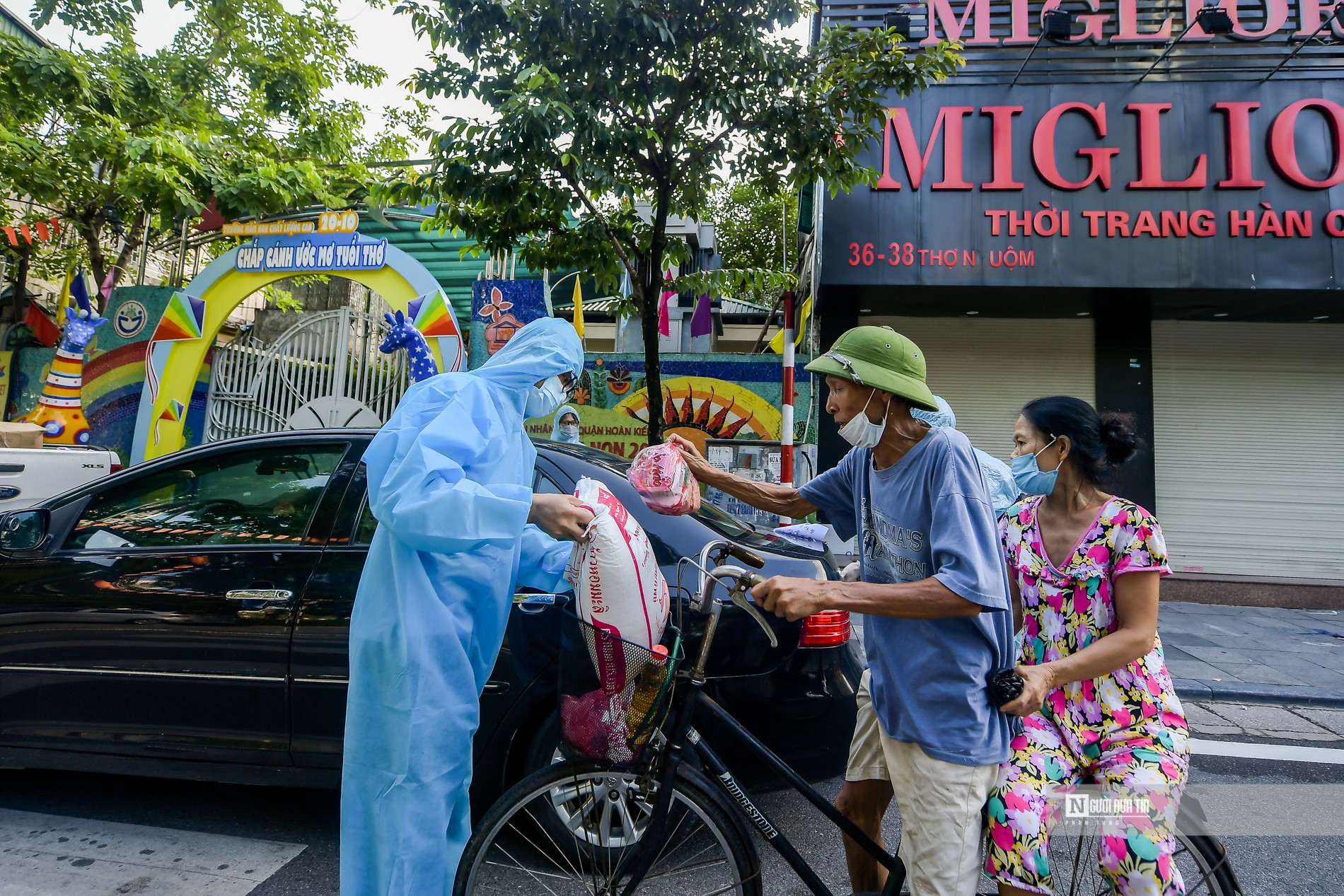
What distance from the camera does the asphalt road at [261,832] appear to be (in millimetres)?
2623

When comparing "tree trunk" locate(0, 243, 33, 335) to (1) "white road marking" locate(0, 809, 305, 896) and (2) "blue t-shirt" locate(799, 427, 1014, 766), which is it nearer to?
(1) "white road marking" locate(0, 809, 305, 896)

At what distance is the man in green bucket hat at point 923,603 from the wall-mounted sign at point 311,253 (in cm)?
812

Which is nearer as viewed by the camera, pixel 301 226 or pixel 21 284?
pixel 301 226

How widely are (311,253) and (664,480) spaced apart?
8.47m

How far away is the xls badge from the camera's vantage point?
9945mm

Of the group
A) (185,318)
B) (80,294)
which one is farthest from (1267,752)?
(80,294)

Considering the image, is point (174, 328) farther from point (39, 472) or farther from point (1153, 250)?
point (1153, 250)

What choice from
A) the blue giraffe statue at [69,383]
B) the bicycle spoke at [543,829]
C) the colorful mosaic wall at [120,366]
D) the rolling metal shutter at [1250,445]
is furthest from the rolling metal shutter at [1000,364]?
the blue giraffe statue at [69,383]

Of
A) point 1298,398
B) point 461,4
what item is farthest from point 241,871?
point 1298,398

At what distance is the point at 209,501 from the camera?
10.6 ft

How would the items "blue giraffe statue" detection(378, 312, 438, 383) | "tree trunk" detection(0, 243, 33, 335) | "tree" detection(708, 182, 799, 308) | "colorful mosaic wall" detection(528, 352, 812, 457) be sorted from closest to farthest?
1. "blue giraffe statue" detection(378, 312, 438, 383)
2. "colorful mosaic wall" detection(528, 352, 812, 457)
3. "tree trunk" detection(0, 243, 33, 335)
4. "tree" detection(708, 182, 799, 308)

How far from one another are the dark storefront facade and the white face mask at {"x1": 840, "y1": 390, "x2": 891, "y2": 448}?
6.55 m

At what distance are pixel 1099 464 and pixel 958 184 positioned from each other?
23.0 ft

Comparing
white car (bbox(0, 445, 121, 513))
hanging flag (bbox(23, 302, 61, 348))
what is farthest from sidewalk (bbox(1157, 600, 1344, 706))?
hanging flag (bbox(23, 302, 61, 348))
